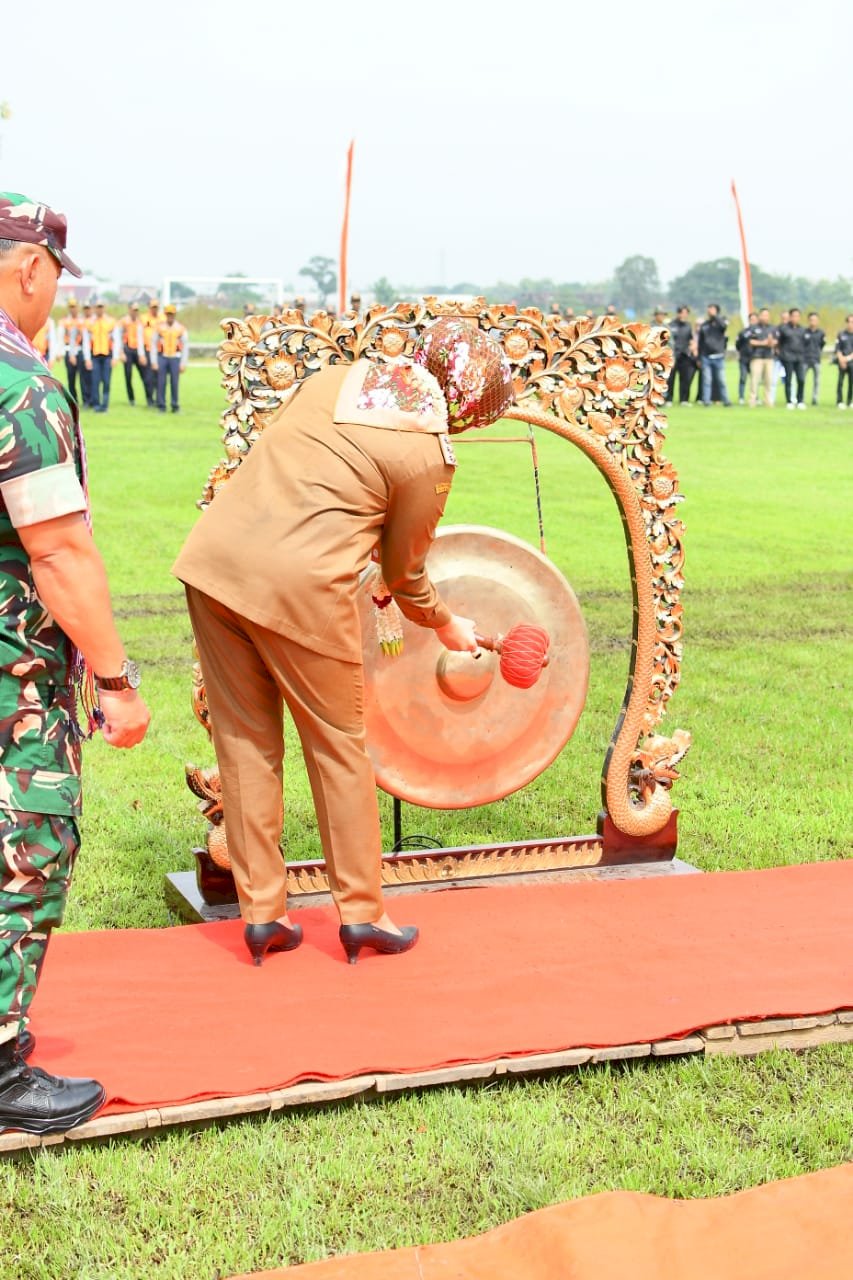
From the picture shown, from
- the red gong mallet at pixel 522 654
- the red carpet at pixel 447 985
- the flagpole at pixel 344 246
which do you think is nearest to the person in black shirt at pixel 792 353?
the flagpole at pixel 344 246

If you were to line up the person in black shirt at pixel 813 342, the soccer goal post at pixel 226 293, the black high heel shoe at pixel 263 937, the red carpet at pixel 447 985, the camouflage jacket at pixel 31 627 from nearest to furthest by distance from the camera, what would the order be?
the camouflage jacket at pixel 31 627, the red carpet at pixel 447 985, the black high heel shoe at pixel 263 937, the person in black shirt at pixel 813 342, the soccer goal post at pixel 226 293

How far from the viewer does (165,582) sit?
414 inches

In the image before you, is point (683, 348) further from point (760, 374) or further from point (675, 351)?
point (760, 374)

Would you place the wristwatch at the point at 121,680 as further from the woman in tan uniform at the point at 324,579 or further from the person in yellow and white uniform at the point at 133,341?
the person in yellow and white uniform at the point at 133,341

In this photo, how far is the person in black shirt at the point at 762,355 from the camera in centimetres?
2678

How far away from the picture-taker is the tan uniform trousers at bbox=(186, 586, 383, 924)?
3998 millimetres

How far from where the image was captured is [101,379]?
2386 cm

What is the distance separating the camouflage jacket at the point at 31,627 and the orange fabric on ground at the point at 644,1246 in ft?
3.46

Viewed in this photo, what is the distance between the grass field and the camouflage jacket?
808mm

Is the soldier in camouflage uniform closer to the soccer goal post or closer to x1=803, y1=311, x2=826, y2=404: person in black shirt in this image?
x1=803, y1=311, x2=826, y2=404: person in black shirt

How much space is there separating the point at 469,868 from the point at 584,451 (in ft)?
4.57

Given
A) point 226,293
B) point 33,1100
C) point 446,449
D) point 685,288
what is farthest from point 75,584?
point 685,288

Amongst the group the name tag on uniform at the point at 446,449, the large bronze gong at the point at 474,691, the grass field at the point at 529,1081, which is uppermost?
the name tag on uniform at the point at 446,449

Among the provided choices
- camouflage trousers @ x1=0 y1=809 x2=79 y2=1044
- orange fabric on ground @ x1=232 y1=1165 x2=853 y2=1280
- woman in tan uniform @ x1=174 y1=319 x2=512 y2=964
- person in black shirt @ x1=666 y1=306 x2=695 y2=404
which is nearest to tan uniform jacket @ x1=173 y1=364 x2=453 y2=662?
woman in tan uniform @ x1=174 y1=319 x2=512 y2=964
